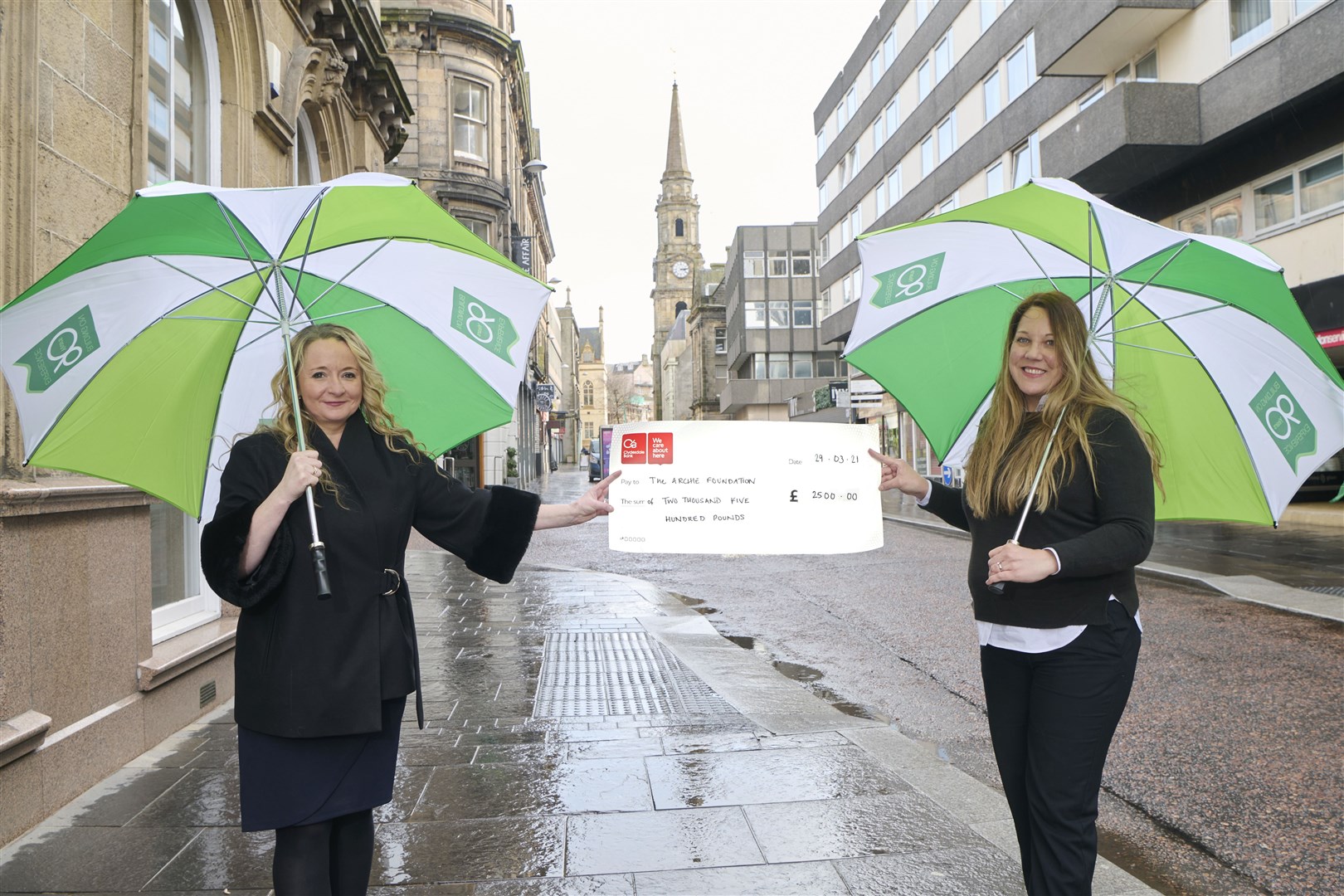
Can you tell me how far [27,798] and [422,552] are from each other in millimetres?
→ 12286

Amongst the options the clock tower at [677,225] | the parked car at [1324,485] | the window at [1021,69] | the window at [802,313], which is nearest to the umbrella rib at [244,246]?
the parked car at [1324,485]

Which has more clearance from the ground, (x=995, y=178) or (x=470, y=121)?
(x=470, y=121)

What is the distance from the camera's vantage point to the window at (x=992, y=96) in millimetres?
27859

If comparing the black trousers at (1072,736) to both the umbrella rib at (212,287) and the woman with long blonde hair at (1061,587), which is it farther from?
the umbrella rib at (212,287)

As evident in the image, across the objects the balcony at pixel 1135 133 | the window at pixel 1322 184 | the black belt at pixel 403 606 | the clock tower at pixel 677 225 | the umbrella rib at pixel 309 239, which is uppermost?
the clock tower at pixel 677 225

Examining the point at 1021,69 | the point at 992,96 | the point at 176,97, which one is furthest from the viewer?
the point at 992,96

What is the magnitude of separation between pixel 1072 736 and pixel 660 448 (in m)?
1.52

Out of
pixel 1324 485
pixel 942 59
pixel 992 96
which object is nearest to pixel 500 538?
pixel 1324 485

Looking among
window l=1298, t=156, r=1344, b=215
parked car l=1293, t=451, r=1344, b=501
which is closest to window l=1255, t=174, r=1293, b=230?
window l=1298, t=156, r=1344, b=215

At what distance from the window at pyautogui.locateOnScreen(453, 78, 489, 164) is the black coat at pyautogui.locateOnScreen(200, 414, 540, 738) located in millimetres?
28650

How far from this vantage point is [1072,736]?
8.36 ft

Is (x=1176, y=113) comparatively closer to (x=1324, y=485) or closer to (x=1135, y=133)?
(x=1135, y=133)

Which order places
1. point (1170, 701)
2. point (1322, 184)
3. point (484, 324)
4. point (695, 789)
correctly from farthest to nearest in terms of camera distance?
point (1322, 184) < point (1170, 701) < point (695, 789) < point (484, 324)

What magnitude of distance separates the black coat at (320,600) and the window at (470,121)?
94.0ft
